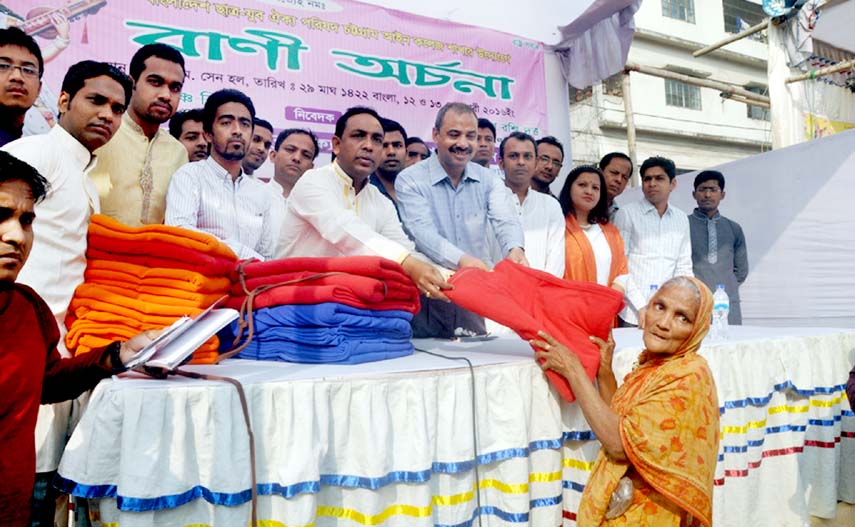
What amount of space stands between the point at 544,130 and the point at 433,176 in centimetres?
254

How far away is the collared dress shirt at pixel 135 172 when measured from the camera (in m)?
2.12

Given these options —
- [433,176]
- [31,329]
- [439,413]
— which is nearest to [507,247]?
[433,176]

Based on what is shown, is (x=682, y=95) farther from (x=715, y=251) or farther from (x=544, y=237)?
(x=544, y=237)

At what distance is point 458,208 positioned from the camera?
2.92 m

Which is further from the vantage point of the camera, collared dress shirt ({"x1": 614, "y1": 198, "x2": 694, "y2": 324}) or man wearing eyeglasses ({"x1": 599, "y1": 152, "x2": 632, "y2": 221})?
man wearing eyeglasses ({"x1": 599, "y1": 152, "x2": 632, "y2": 221})

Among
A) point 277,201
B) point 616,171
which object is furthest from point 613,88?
point 277,201

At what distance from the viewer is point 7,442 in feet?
3.55

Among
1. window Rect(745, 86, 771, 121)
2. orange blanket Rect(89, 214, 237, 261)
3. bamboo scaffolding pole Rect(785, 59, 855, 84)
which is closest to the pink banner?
orange blanket Rect(89, 214, 237, 261)

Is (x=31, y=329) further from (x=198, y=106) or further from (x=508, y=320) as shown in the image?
(x=198, y=106)

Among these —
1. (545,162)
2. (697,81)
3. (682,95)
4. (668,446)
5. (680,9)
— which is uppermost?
(680,9)

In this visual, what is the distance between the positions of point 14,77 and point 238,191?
884mm

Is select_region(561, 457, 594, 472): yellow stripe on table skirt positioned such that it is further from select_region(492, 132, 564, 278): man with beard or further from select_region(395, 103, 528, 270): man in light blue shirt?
select_region(492, 132, 564, 278): man with beard

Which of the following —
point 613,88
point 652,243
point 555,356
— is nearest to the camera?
point 555,356

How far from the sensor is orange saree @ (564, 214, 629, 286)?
A: 3379 mm
